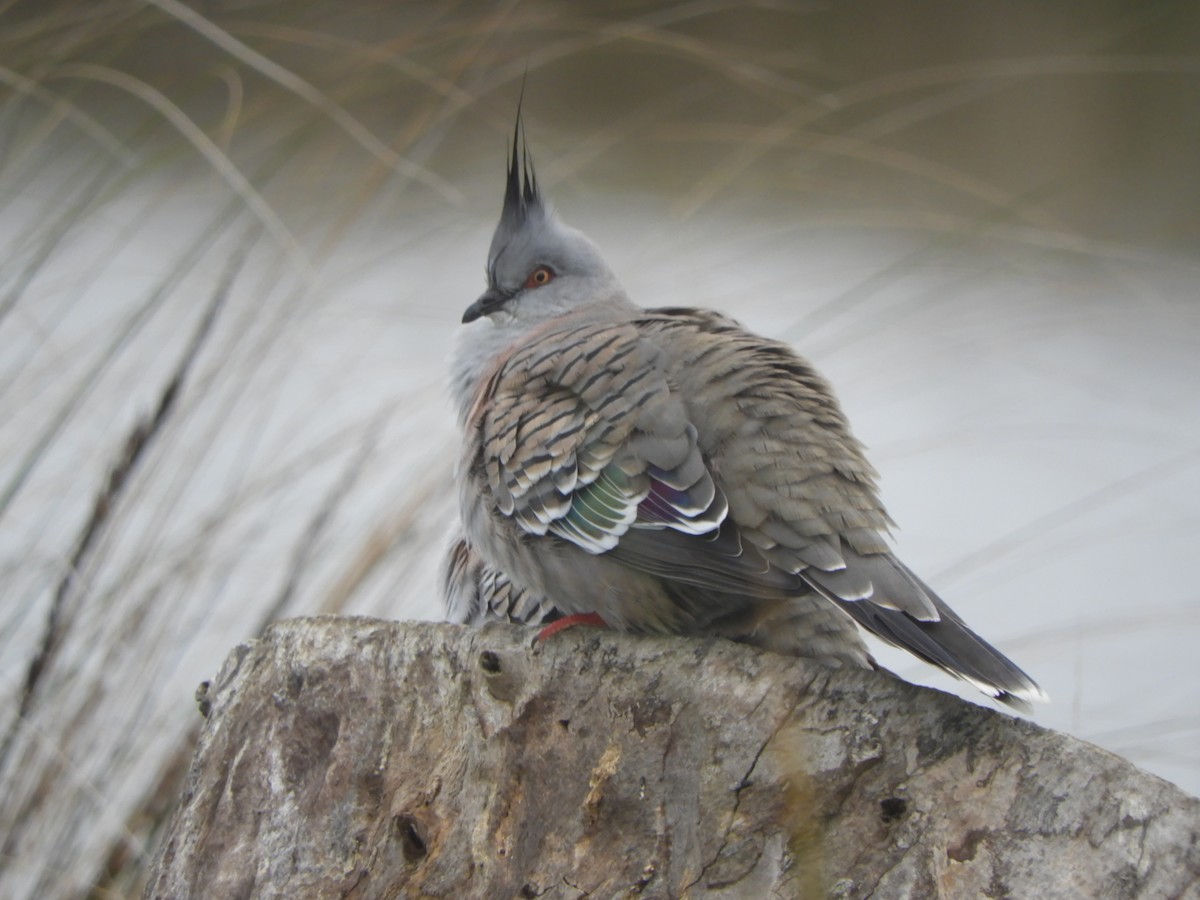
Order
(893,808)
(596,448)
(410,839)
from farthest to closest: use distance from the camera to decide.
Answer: (596,448) < (410,839) < (893,808)

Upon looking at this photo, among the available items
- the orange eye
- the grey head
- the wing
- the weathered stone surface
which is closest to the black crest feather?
the grey head

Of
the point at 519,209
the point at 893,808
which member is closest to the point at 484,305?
the point at 519,209

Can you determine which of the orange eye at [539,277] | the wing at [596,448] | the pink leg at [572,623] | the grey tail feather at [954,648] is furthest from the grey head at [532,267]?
the grey tail feather at [954,648]

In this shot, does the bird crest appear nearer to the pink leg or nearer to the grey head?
the grey head

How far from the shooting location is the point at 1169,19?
23.7 ft

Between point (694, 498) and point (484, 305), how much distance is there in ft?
4.11

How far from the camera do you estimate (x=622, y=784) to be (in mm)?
2121

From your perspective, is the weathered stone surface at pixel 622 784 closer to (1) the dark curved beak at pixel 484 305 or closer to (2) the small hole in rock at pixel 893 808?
(2) the small hole in rock at pixel 893 808

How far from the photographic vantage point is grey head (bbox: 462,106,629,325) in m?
3.49

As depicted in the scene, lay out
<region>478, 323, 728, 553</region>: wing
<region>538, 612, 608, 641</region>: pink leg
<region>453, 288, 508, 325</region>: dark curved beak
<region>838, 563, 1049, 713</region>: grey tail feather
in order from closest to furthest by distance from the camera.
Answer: <region>838, 563, 1049, 713</region>: grey tail feather → <region>538, 612, 608, 641</region>: pink leg → <region>478, 323, 728, 553</region>: wing → <region>453, 288, 508, 325</region>: dark curved beak

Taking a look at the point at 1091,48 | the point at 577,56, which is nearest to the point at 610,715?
the point at 577,56

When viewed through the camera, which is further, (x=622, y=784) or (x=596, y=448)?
(x=596, y=448)

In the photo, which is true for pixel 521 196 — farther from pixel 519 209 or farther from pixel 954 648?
pixel 954 648

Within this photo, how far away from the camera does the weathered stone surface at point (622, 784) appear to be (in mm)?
1816
